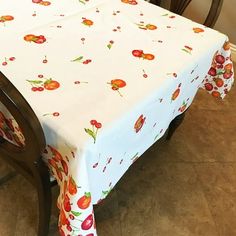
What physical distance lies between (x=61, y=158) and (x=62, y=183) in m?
0.10

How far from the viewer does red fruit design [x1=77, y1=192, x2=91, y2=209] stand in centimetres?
75

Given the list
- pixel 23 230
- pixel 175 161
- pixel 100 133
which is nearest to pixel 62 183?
pixel 100 133

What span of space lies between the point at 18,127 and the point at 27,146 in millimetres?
59

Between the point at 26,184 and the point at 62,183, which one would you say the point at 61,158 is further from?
the point at 26,184

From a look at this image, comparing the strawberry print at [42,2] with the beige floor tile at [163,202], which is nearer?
the strawberry print at [42,2]

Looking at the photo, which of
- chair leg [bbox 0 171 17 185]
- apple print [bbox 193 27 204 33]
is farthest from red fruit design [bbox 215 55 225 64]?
chair leg [bbox 0 171 17 185]

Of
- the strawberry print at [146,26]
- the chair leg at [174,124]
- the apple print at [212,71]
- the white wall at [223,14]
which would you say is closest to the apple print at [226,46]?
the apple print at [212,71]

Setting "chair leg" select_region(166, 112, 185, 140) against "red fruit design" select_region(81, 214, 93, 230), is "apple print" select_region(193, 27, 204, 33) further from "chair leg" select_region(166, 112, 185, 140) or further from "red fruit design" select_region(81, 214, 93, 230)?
"red fruit design" select_region(81, 214, 93, 230)

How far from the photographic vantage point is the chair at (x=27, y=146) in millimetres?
594

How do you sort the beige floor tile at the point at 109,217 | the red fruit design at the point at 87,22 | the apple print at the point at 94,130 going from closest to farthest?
the apple print at the point at 94,130, the red fruit design at the point at 87,22, the beige floor tile at the point at 109,217

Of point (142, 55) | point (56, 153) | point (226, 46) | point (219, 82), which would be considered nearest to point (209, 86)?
point (219, 82)

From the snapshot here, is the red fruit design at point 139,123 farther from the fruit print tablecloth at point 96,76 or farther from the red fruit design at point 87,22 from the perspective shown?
the red fruit design at point 87,22

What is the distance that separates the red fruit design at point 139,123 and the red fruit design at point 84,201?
0.70 feet

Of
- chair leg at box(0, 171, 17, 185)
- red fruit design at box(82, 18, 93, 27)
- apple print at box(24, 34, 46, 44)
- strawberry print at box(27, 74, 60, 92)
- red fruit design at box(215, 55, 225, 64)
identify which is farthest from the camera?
chair leg at box(0, 171, 17, 185)
